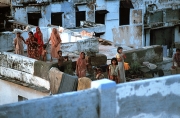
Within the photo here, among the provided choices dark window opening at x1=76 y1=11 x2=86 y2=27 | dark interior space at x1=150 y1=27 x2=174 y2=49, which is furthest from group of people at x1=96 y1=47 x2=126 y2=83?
dark interior space at x1=150 y1=27 x2=174 y2=49

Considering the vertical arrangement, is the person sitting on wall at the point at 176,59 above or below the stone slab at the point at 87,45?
below

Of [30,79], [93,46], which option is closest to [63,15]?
[93,46]

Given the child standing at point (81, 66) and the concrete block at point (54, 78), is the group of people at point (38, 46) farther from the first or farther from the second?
the concrete block at point (54, 78)

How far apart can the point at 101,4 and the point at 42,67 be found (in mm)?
19514

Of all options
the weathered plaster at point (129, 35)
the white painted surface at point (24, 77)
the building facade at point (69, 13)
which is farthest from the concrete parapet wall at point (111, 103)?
the weathered plaster at point (129, 35)

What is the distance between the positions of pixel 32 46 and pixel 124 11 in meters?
19.0

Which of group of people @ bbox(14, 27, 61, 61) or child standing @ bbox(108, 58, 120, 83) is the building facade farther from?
child standing @ bbox(108, 58, 120, 83)

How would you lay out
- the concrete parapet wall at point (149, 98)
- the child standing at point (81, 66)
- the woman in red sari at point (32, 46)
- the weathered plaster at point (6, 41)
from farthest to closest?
the weathered plaster at point (6, 41) < the woman in red sari at point (32, 46) < the child standing at point (81, 66) < the concrete parapet wall at point (149, 98)

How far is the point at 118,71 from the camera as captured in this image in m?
13.3

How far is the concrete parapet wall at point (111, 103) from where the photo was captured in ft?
26.6

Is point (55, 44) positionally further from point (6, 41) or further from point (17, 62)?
Answer: point (6, 41)

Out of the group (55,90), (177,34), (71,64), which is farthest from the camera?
(177,34)

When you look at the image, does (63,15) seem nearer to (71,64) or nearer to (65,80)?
(71,64)

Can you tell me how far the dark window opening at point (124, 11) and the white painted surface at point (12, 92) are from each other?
19188mm
